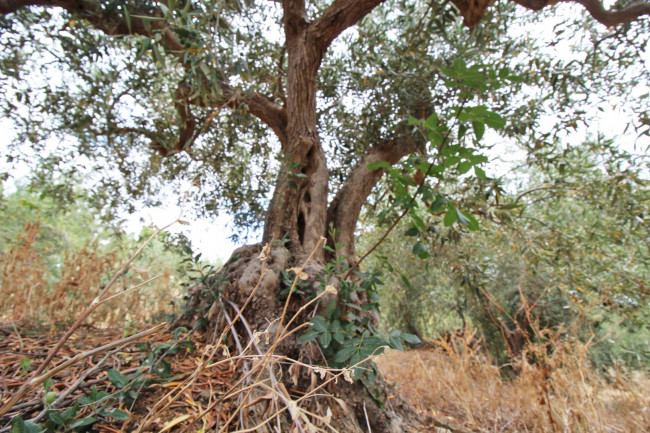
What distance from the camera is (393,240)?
564 cm

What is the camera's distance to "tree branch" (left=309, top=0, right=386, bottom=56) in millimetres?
2886

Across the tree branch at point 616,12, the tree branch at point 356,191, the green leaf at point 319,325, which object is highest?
the tree branch at point 616,12

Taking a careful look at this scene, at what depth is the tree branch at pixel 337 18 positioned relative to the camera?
289 cm

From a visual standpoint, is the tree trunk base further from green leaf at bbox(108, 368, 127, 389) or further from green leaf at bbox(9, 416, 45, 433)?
green leaf at bbox(9, 416, 45, 433)

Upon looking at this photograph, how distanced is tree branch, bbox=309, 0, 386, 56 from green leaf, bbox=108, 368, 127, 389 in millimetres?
3043

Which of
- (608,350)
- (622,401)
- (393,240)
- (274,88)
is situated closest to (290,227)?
(274,88)

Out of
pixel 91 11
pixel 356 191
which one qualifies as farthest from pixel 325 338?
pixel 91 11

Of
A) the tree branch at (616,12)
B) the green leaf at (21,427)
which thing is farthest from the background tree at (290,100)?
the green leaf at (21,427)

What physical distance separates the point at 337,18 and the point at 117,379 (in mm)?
3118

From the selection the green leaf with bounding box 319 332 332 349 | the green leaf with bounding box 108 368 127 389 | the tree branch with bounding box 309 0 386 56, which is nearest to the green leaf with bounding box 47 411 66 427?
the green leaf with bounding box 108 368 127 389

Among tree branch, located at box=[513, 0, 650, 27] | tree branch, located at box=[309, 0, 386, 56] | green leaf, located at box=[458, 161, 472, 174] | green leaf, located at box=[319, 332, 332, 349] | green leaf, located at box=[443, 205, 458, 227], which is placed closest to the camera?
green leaf, located at box=[458, 161, 472, 174]

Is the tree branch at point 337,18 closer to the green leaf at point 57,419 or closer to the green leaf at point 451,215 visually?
the green leaf at point 451,215

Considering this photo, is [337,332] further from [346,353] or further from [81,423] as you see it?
[81,423]

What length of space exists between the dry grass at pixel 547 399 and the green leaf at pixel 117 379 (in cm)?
197
